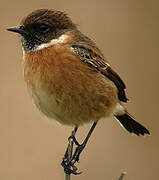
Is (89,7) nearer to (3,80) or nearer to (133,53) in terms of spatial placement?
(133,53)

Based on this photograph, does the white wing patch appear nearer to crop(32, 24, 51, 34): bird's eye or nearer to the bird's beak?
crop(32, 24, 51, 34): bird's eye

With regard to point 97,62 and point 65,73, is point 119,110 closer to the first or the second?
point 97,62

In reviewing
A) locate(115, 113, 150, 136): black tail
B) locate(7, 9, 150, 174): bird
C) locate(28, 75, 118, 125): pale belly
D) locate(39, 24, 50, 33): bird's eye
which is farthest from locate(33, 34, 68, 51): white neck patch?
locate(115, 113, 150, 136): black tail

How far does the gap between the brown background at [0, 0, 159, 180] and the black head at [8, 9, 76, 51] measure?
6.83 feet

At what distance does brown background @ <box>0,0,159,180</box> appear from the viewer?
319 inches

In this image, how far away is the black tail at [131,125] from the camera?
7056 millimetres

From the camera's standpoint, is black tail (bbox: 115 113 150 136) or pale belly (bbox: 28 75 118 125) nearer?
pale belly (bbox: 28 75 118 125)

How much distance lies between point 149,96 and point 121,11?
1.19m

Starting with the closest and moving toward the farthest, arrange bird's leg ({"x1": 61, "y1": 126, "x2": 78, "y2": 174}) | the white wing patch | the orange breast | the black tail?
bird's leg ({"x1": 61, "y1": 126, "x2": 78, "y2": 174})
the orange breast
the white wing patch
the black tail

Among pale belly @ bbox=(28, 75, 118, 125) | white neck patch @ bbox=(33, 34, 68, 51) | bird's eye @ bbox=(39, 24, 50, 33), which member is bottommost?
pale belly @ bbox=(28, 75, 118, 125)

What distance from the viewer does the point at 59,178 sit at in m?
8.12

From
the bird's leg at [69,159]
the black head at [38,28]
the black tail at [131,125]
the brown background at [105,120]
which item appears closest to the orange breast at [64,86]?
the black head at [38,28]

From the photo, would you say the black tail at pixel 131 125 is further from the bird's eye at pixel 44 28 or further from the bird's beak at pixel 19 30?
the bird's beak at pixel 19 30

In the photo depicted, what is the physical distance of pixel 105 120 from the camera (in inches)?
339
